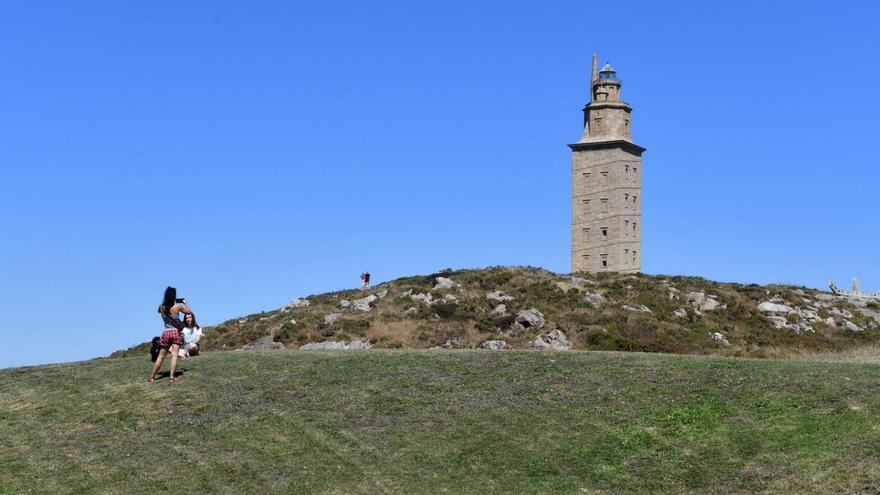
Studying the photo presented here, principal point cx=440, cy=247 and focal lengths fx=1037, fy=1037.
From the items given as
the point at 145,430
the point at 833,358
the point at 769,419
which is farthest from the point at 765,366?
the point at 145,430

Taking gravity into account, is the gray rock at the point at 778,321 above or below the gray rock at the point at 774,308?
below

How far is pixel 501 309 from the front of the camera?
210 ft

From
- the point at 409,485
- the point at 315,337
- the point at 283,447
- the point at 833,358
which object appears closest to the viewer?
the point at 409,485

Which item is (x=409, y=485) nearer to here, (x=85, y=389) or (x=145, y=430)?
(x=145, y=430)

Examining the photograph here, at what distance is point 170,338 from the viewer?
28.1 m

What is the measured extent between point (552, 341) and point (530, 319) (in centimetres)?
312

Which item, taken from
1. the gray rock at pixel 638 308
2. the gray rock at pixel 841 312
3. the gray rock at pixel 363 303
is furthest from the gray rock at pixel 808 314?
the gray rock at pixel 363 303

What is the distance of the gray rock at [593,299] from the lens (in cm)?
6513

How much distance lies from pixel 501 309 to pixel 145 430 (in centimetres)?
4081

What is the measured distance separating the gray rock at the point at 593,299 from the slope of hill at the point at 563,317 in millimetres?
64

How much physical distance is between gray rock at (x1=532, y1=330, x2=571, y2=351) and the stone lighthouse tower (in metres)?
25.9

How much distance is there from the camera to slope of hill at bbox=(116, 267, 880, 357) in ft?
195

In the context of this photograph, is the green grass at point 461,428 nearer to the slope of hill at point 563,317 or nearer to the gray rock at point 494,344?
the gray rock at point 494,344

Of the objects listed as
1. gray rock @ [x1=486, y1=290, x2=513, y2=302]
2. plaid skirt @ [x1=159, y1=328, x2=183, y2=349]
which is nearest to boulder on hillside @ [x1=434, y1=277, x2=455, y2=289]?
gray rock @ [x1=486, y1=290, x2=513, y2=302]
